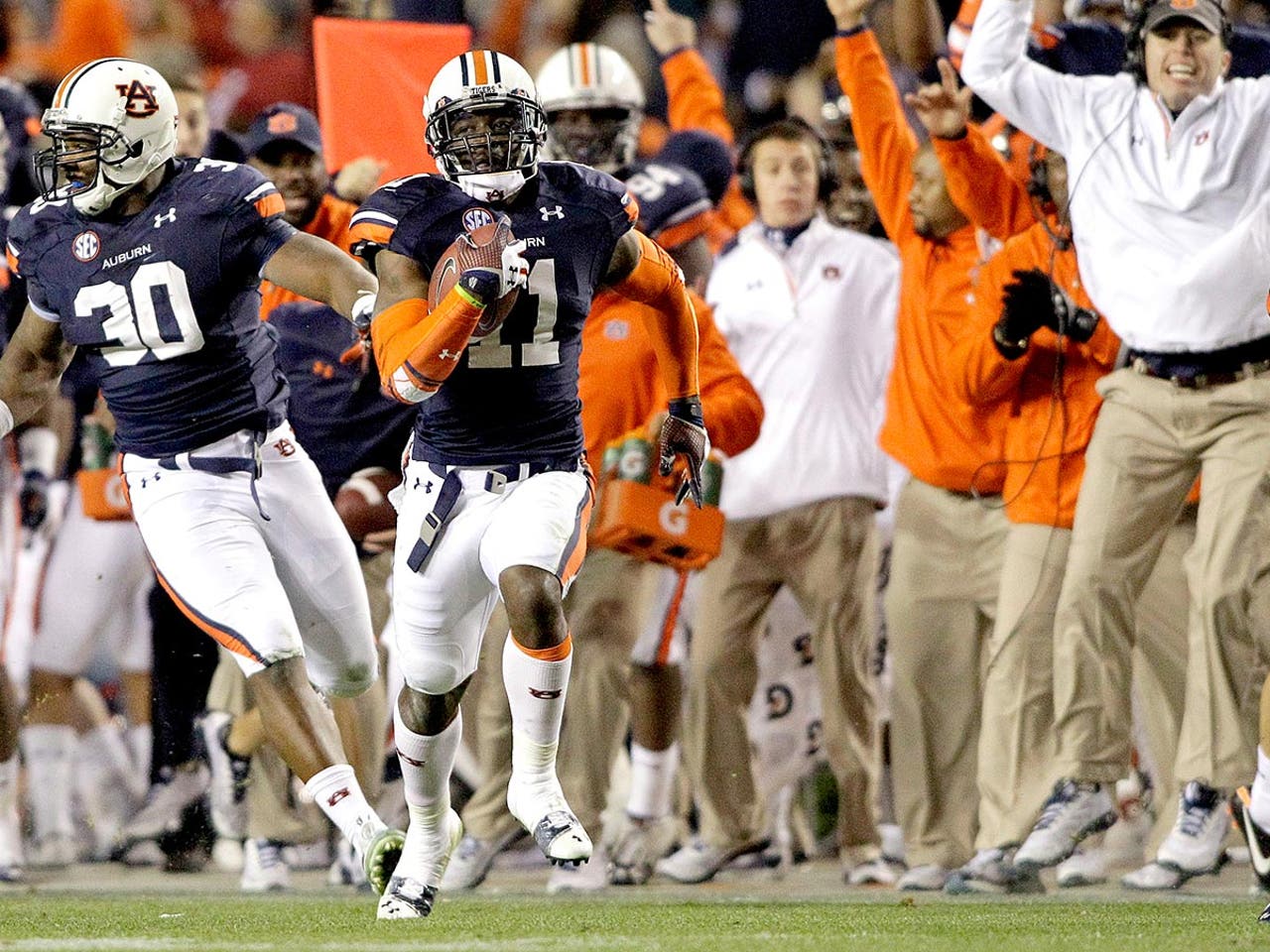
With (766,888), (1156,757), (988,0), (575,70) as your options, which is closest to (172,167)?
(575,70)

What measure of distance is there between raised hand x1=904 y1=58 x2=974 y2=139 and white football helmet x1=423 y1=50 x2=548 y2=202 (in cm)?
154

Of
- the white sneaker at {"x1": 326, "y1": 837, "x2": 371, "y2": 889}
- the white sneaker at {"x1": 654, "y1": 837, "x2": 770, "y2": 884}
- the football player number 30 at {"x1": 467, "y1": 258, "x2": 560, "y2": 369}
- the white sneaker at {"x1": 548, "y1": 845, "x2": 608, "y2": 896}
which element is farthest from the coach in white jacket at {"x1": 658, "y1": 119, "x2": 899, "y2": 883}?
the football player number 30 at {"x1": 467, "y1": 258, "x2": 560, "y2": 369}

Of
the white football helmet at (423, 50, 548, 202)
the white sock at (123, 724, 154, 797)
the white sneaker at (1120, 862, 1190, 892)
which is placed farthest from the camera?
the white sock at (123, 724, 154, 797)

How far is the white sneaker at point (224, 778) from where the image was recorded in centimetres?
686

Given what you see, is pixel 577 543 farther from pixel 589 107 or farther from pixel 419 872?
pixel 589 107

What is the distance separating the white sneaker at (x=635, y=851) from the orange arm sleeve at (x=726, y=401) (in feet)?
3.84

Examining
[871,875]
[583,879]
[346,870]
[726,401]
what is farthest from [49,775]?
[871,875]

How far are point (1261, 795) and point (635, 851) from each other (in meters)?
2.27

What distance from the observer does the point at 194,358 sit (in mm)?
5516

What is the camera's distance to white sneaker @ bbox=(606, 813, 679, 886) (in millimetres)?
6668

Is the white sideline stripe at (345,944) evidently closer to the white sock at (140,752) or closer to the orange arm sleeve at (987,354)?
the orange arm sleeve at (987,354)

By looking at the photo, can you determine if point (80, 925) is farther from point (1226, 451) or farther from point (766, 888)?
point (1226, 451)

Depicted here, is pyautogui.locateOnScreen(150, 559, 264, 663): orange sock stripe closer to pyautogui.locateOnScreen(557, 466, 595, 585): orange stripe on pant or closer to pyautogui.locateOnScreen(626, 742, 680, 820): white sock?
pyautogui.locateOnScreen(557, 466, 595, 585): orange stripe on pant

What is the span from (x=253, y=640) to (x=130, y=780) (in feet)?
9.90
